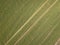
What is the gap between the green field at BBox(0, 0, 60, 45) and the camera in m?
0.97

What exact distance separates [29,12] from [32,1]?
7cm

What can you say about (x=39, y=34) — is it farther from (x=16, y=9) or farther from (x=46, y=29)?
(x=16, y=9)

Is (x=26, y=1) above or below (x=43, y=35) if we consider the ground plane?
above

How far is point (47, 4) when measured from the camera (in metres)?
1.02


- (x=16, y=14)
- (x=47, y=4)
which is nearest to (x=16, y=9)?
(x=16, y=14)

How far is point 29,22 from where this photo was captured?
100cm

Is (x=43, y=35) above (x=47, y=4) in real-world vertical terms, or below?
below

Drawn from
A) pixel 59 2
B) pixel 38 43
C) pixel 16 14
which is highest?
pixel 16 14

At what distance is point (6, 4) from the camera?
103 centimetres

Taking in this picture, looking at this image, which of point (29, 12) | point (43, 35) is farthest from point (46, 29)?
point (29, 12)

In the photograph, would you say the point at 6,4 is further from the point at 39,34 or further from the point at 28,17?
the point at 39,34

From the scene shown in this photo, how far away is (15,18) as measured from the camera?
3.31 ft

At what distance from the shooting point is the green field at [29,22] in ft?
3.18

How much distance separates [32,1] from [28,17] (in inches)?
4.0
